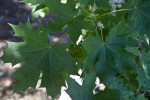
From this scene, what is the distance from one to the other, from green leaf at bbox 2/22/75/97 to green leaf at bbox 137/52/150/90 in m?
0.51

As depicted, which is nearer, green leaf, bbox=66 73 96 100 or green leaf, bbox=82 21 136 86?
green leaf, bbox=66 73 96 100

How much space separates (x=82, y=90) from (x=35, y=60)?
335 millimetres

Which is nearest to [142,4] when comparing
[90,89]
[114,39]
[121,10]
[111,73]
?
[121,10]

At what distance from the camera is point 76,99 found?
908 mm

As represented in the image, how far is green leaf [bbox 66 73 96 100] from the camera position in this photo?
36.0 inches

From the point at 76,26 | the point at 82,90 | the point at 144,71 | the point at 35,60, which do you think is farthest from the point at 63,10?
the point at 144,71

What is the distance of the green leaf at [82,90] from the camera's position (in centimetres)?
92

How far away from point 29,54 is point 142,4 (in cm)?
68

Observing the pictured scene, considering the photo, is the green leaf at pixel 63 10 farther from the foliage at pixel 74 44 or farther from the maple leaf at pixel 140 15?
the maple leaf at pixel 140 15

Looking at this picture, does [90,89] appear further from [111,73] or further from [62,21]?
[62,21]

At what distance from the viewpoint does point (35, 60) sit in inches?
43.6

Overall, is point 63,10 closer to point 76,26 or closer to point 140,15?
point 76,26

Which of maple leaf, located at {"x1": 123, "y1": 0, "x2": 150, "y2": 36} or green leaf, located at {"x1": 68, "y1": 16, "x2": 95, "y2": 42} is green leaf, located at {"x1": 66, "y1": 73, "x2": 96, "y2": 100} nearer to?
green leaf, located at {"x1": 68, "y1": 16, "x2": 95, "y2": 42}

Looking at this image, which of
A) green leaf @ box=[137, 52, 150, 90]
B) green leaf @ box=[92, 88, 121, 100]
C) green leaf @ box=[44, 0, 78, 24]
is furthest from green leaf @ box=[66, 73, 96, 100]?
green leaf @ box=[137, 52, 150, 90]
